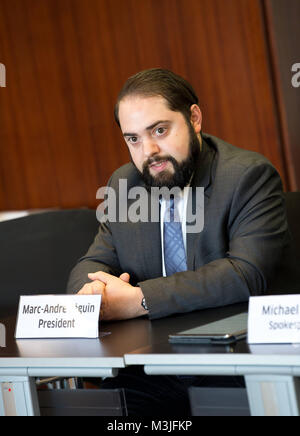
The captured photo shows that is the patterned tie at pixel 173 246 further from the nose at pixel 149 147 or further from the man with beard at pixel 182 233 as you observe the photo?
the nose at pixel 149 147

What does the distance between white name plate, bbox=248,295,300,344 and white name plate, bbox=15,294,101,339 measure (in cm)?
49

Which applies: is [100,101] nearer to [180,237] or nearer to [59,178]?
[59,178]

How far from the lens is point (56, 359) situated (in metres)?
1.73

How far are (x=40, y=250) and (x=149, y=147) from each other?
116 centimetres

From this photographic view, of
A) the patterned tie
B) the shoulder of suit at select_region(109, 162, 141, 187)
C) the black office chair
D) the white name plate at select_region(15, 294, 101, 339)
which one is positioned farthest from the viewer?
the shoulder of suit at select_region(109, 162, 141, 187)

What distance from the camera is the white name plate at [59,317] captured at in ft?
6.39

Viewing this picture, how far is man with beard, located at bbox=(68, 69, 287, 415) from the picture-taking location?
2150 millimetres

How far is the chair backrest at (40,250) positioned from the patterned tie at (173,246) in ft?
3.31

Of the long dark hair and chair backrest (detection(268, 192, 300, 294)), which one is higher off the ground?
the long dark hair

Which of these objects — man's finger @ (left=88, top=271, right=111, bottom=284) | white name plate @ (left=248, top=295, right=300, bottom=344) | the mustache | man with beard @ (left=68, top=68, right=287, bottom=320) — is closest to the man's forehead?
man with beard @ (left=68, top=68, right=287, bottom=320)

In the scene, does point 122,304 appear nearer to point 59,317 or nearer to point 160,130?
point 59,317

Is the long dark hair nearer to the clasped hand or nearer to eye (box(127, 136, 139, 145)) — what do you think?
eye (box(127, 136, 139, 145))

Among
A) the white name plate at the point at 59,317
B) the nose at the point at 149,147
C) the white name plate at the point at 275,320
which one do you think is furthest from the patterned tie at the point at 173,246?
the white name plate at the point at 275,320

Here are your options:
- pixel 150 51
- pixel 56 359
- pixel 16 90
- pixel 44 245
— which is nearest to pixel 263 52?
pixel 150 51
